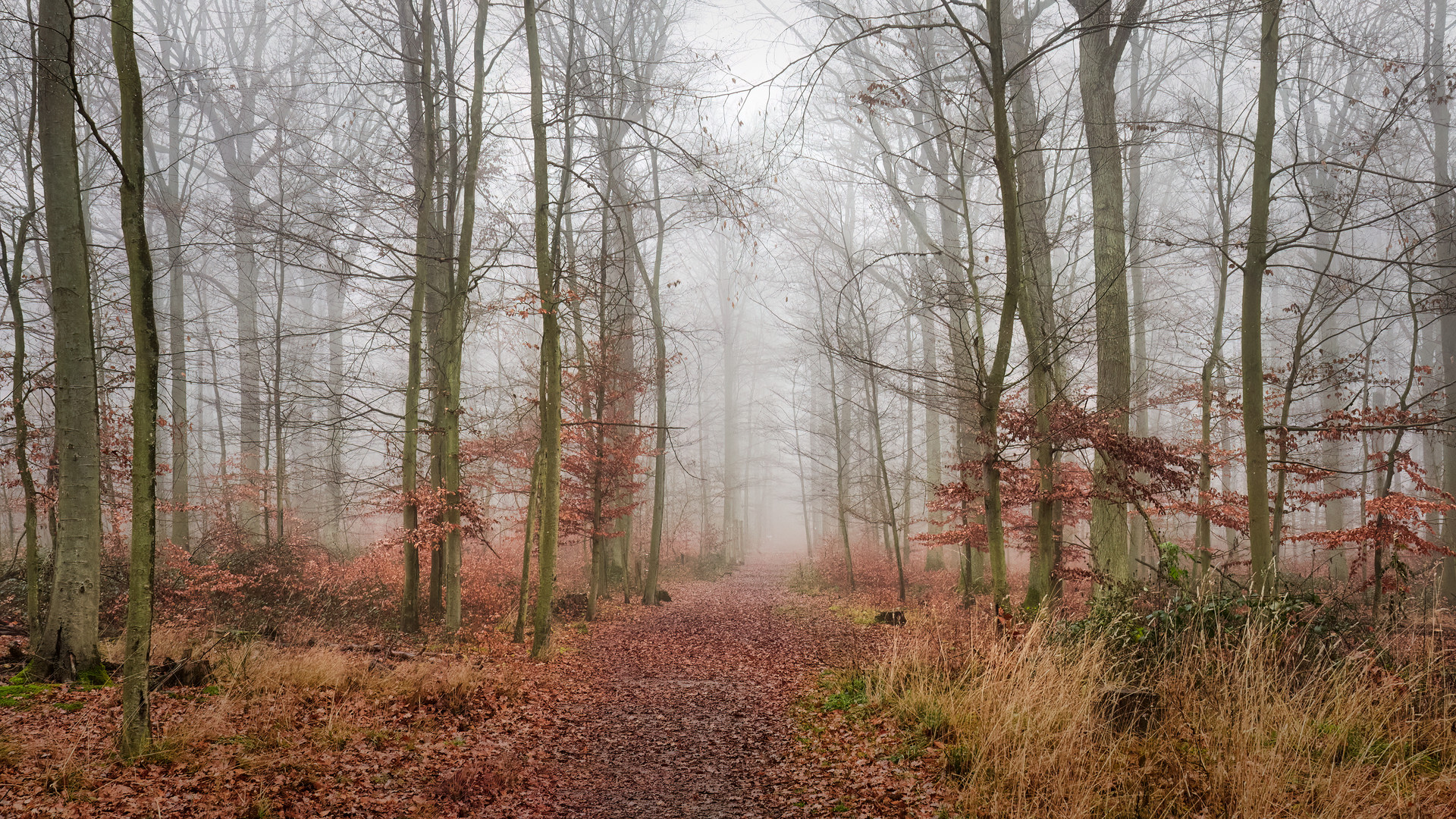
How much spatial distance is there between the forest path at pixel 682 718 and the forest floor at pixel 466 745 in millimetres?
24

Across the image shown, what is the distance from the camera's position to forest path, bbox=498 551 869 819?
4.49 metres

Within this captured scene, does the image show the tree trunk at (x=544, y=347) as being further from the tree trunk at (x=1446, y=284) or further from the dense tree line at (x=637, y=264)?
the tree trunk at (x=1446, y=284)

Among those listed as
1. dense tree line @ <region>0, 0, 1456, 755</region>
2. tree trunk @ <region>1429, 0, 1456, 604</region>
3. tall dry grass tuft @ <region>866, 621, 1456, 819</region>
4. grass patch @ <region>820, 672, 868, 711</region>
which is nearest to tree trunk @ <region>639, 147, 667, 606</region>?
dense tree line @ <region>0, 0, 1456, 755</region>

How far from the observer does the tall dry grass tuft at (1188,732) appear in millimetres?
3602

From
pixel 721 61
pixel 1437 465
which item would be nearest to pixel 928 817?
pixel 721 61

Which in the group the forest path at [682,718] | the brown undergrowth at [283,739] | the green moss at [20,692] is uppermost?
the green moss at [20,692]

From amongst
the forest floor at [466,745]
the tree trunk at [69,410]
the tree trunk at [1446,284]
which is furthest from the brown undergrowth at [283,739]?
the tree trunk at [1446,284]

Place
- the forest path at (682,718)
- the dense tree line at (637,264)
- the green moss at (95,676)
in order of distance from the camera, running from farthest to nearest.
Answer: the dense tree line at (637,264) < the green moss at (95,676) < the forest path at (682,718)

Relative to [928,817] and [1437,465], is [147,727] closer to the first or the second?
[928,817]

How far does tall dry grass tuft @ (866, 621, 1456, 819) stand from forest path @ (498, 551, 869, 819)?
1.28 m

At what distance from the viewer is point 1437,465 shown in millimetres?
15250

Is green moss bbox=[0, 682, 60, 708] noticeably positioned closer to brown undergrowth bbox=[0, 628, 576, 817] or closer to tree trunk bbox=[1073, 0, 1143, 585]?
brown undergrowth bbox=[0, 628, 576, 817]

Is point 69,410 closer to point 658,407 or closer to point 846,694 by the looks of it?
point 846,694

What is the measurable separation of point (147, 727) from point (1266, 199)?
997 cm
